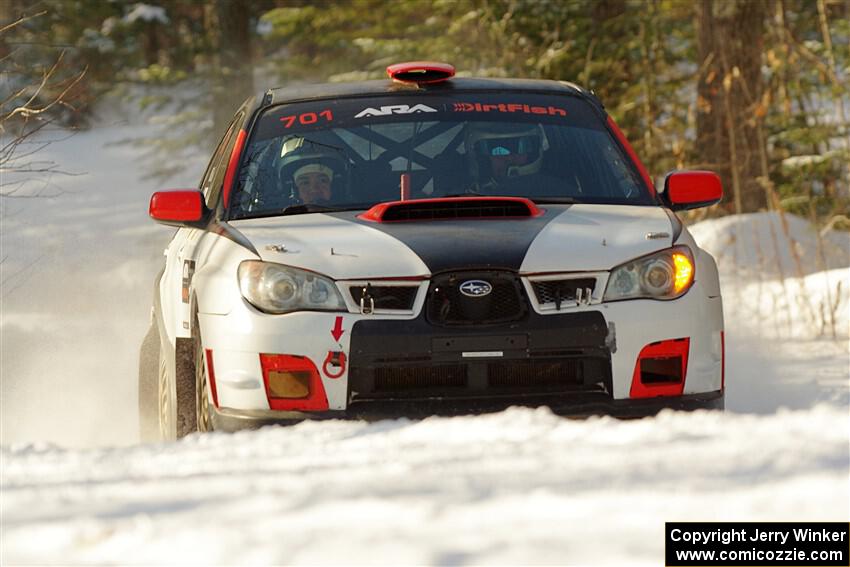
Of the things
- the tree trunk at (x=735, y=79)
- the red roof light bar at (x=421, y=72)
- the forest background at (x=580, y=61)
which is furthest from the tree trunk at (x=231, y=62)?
the red roof light bar at (x=421, y=72)

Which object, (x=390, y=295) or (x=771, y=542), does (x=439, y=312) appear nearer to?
(x=390, y=295)

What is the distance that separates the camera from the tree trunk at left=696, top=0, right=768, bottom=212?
52.1 ft

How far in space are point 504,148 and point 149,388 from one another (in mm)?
2136

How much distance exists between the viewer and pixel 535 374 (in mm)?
5094

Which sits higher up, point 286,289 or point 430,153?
point 430,153

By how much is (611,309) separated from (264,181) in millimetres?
1802

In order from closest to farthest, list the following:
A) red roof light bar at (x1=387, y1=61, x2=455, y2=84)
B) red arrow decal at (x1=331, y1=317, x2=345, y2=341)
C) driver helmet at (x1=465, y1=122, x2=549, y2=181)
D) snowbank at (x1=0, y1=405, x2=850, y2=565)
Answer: snowbank at (x1=0, y1=405, x2=850, y2=565) < red arrow decal at (x1=331, y1=317, x2=345, y2=341) < driver helmet at (x1=465, y1=122, x2=549, y2=181) < red roof light bar at (x1=387, y1=61, x2=455, y2=84)

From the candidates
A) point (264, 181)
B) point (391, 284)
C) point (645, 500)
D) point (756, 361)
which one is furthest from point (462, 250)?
point (756, 361)

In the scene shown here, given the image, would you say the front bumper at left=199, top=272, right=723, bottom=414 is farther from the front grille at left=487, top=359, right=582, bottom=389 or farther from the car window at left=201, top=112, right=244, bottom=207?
the car window at left=201, top=112, right=244, bottom=207

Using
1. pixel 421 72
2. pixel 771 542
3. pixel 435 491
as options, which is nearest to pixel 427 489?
pixel 435 491

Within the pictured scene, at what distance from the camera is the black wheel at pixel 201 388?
528 cm

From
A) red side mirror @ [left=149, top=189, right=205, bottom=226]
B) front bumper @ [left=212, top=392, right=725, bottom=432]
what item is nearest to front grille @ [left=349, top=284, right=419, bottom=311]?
front bumper @ [left=212, top=392, right=725, bottom=432]

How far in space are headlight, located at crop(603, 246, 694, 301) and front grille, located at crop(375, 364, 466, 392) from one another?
58 cm

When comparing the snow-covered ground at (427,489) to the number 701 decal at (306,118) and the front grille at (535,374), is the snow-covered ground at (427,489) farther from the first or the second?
the number 701 decal at (306,118)
